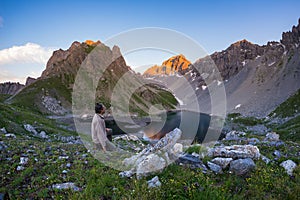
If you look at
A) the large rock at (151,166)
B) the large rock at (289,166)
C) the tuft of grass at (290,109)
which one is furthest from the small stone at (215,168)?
the tuft of grass at (290,109)

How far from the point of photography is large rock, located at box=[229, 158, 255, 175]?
7.95m

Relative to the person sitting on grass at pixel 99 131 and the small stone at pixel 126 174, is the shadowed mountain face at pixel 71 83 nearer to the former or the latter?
the person sitting on grass at pixel 99 131

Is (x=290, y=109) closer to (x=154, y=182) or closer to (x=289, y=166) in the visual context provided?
(x=289, y=166)

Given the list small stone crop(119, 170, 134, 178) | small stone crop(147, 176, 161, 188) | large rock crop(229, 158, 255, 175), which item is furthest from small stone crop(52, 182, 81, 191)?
large rock crop(229, 158, 255, 175)

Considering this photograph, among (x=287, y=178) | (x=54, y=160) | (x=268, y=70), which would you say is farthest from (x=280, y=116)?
(x=268, y=70)

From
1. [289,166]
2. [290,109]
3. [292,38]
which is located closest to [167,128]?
[290,109]

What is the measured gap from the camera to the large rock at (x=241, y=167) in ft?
26.1

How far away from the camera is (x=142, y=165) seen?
7875mm

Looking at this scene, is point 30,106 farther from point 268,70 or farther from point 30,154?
point 268,70

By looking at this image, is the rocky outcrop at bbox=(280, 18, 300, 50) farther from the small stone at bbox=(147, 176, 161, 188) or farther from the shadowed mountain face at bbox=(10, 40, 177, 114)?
the small stone at bbox=(147, 176, 161, 188)

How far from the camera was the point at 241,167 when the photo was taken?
808cm

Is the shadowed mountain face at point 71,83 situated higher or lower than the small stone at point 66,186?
higher

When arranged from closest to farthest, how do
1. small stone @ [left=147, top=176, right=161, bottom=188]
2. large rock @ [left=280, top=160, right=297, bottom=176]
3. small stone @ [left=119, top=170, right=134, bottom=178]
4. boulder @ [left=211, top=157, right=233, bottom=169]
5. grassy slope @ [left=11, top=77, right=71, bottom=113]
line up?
1. small stone @ [left=147, top=176, right=161, bottom=188]
2. small stone @ [left=119, top=170, right=134, bottom=178]
3. large rock @ [left=280, top=160, right=297, bottom=176]
4. boulder @ [left=211, top=157, right=233, bottom=169]
5. grassy slope @ [left=11, top=77, right=71, bottom=113]

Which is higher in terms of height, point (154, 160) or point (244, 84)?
point (244, 84)
